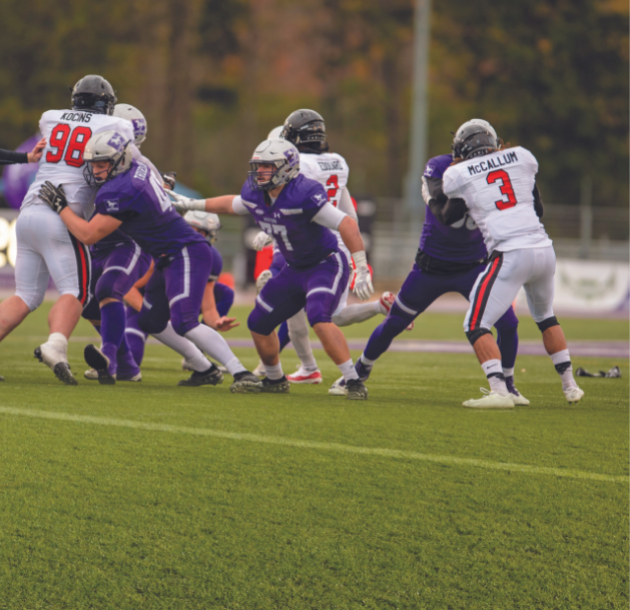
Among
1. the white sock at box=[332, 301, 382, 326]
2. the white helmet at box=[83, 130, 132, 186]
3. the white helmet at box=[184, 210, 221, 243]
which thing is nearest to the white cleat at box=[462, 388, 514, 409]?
the white sock at box=[332, 301, 382, 326]

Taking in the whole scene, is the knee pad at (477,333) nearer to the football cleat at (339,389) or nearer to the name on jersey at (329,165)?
the football cleat at (339,389)

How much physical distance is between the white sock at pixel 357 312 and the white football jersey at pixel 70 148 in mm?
2112

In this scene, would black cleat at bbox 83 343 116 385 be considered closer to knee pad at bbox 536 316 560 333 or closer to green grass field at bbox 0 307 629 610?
green grass field at bbox 0 307 629 610

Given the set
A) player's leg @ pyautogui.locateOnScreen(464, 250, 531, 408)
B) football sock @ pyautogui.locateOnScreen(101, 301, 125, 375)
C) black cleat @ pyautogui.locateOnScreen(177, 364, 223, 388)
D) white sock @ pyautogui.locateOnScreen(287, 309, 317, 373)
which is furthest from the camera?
white sock @ pyautogui.locateOnScreen(287, 309, 317, 373)

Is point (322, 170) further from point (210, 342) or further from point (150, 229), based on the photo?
point (210, 342)

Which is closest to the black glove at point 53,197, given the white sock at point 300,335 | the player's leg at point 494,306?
the white sock at point 300,335

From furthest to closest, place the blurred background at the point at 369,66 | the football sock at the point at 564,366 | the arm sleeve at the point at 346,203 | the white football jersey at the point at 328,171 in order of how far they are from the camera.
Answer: the blurred background at the point at 369,66 → the arm sleeve at the point at 346,203 → the white football jersey at the point at 328,171 → the football sock at the point at 564,366

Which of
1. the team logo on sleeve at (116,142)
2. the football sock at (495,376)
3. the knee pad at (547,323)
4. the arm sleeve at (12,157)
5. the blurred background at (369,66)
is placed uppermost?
the blurred background at (369,66)

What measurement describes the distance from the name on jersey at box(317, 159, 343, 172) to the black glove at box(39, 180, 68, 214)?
6.31 feet

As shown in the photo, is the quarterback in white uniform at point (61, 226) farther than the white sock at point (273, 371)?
No

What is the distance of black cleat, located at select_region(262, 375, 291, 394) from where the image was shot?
688 cm

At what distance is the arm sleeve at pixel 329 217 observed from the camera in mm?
6312

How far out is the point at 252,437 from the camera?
500 cm

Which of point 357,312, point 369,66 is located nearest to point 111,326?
point 357,312
